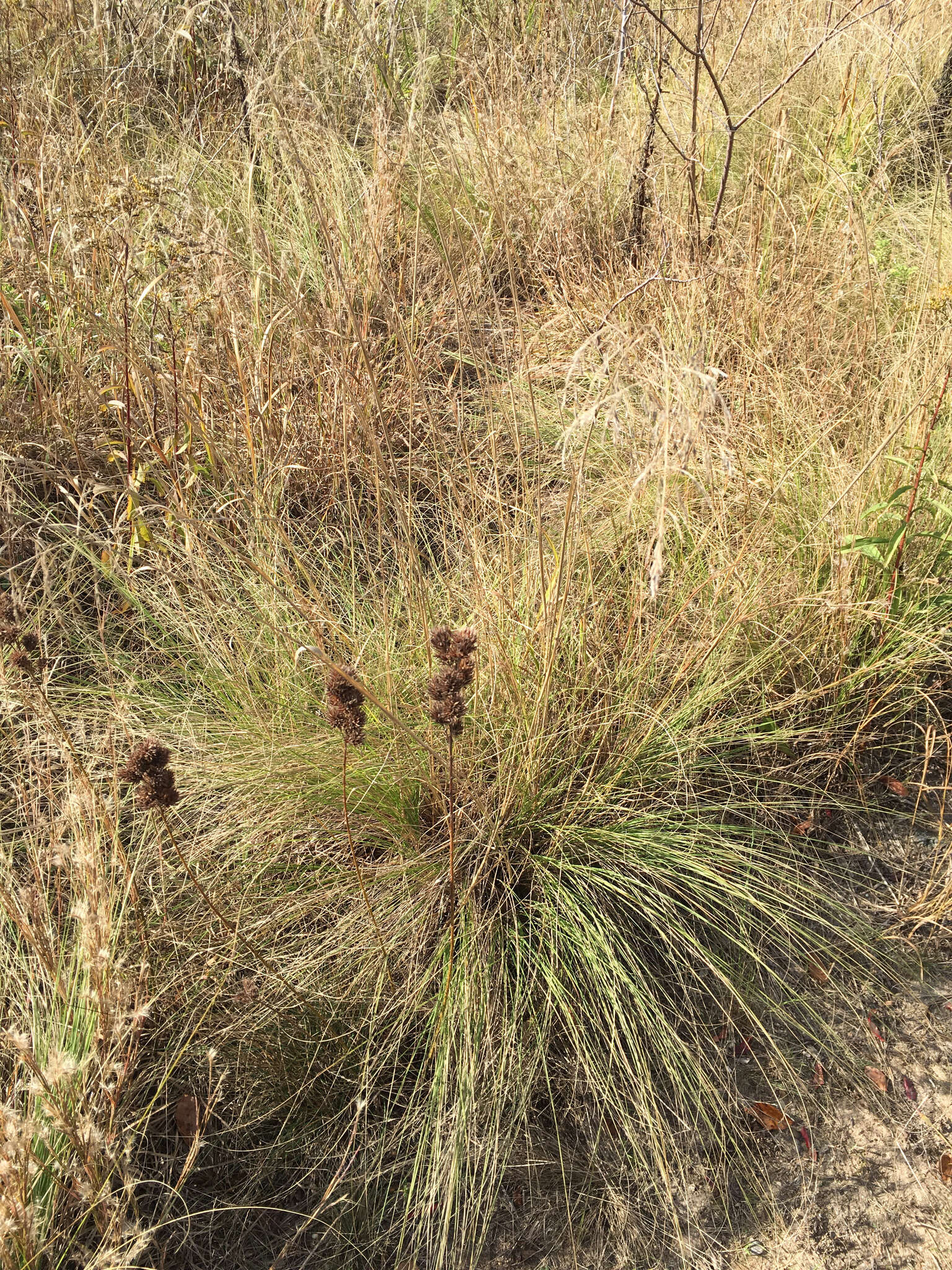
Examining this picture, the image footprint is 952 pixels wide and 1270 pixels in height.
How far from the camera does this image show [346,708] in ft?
4.51

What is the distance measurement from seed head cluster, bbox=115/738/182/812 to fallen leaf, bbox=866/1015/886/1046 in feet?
4.60

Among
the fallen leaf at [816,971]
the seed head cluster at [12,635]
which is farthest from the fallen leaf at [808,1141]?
the seed head cluster at [12,635]

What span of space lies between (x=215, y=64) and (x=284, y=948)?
3543 millimetres

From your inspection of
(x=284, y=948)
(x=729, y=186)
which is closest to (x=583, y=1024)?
(x=284, y=948)

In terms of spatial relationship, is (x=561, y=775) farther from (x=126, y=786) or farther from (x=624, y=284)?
Result: (x=624, y=284)

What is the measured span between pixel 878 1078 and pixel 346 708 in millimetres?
1288

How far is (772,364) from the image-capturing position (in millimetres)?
2742

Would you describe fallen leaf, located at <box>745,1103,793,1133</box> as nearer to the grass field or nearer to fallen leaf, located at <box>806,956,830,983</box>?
the grass field

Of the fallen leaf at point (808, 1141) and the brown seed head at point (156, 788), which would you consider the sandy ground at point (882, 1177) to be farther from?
the brown seed head at point (156, 788)

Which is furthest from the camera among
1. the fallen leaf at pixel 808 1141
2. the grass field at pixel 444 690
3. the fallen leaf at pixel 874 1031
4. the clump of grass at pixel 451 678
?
the fallen leaf at pixel 874 1031

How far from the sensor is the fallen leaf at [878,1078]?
1860mm

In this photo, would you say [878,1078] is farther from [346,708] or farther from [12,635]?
[12,635]

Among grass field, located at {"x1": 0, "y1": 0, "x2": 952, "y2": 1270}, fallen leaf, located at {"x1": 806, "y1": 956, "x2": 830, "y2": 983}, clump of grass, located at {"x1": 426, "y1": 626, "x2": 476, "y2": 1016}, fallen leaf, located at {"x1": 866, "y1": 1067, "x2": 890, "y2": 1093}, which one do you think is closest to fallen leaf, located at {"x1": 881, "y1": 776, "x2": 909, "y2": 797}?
grass field, located at {"x1": 0, "y1": 0, "x2": 952, "y2": 1270}

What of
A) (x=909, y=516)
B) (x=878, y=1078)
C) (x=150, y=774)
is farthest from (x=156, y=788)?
(x=909, y=516)
